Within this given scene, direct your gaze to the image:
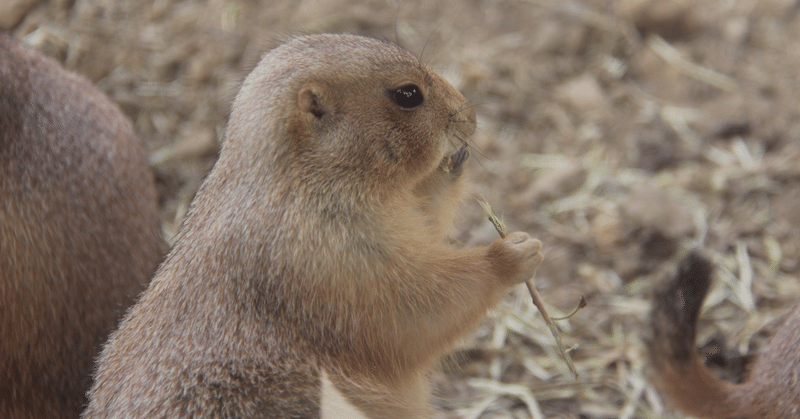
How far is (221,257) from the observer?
8.28ft

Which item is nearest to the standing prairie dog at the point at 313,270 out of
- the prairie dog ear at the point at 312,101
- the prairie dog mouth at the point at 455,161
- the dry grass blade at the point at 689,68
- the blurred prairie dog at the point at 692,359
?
the prairie dog ear at the point at 312,101

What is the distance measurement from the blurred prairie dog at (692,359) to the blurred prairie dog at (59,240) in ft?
7.21

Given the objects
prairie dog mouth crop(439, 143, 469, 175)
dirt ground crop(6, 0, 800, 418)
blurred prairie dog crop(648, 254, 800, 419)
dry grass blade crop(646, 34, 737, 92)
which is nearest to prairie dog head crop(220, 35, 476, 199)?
prairie dog mouth crop(439, 143, 469, 175)

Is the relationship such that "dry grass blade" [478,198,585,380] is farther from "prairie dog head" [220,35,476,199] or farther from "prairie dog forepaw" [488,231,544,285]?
"prairie dog head" [220,35,476,199]

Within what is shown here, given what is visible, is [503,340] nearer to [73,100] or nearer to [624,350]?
[624,350]

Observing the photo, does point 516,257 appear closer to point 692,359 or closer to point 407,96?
point 407,96

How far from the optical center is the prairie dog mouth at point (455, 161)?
9.43ft

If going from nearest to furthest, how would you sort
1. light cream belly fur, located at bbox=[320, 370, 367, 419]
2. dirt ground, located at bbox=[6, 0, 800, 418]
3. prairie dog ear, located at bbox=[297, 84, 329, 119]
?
1. light cream belly fur, located at bbox=[320, 370, 367, 419]
2. prairie dog ear, located at bbox=[297, 84, 329, 119]
3. dirt ground, located at bbox=[6, 0, 800, 418]

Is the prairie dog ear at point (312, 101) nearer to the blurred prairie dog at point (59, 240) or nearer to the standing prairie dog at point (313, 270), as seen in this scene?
the standing prairie dog at point (313, 270)

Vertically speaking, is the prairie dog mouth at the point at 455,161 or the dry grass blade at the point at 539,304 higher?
the prairie dog mouth at the point at 455,161

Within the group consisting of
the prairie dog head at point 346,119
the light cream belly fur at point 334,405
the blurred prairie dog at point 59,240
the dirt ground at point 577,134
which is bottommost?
the light cream belly fur at point 334,405

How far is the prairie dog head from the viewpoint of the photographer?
8.32 feet

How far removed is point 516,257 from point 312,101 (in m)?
0.96

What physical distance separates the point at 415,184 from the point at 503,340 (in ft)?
4.23
